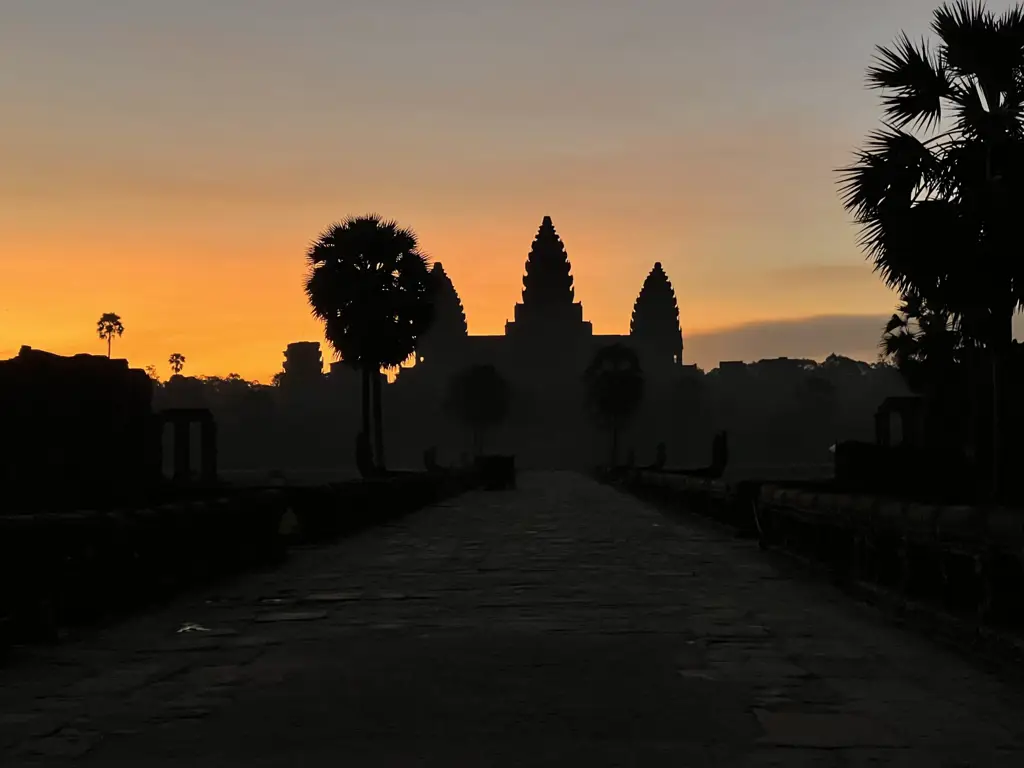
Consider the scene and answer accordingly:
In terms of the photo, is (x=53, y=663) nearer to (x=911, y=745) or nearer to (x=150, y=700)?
(x=150, y=700)

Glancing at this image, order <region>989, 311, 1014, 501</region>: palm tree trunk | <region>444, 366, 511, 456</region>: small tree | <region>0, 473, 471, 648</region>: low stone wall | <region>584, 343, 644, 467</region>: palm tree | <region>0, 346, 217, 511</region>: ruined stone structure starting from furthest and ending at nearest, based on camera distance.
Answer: <region>444, 366, 511, 456</region>: small tree < <region>584, 343, 644, 467</region>: palm tree < <region>0, 346, 217, 511</region>: ruined stone structure < <region>989, 311, 1014, 501</region>: palm tree trunk < <region>0, 473, 471, 648</region>: low stone wall

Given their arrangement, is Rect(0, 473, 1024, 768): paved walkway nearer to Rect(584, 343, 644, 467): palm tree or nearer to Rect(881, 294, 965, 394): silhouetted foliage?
Rect(881, 294, 965, 394): silhouetted foliage

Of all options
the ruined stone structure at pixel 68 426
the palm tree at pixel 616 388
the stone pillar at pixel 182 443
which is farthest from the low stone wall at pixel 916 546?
the palm tree at pixel 616 388

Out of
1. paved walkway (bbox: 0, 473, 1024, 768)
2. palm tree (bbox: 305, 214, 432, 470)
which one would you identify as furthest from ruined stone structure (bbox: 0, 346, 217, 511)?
paved walkway (bbox: 0, 473, 1024, 768)

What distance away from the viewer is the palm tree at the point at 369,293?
49.5 m

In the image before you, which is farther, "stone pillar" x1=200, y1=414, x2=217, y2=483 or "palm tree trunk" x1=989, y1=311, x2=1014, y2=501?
"stone pillar" x1=200, y1=414, x2=217, y2=483

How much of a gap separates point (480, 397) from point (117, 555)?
5880 inches

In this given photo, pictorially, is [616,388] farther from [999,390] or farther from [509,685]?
[509,685]

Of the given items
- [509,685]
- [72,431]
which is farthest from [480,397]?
[509,685]

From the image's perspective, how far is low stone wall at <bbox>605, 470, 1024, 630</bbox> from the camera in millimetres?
8562

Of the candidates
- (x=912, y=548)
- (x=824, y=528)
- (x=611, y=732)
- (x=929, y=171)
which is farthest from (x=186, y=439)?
(x=611, y=732)

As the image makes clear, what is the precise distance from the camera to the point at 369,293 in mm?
49500

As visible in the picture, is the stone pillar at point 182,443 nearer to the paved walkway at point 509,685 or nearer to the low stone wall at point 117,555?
the low stone wall at point 117,555

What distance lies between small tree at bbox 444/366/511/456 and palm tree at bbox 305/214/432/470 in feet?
358
